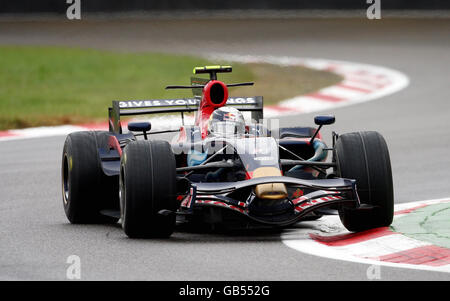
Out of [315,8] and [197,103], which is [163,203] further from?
[315,8]

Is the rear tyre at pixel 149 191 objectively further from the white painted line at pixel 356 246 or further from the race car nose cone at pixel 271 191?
the white painted line at pixel 356 246

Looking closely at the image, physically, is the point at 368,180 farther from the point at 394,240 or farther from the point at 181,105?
the point at 181,105

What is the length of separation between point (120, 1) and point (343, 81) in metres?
8.67

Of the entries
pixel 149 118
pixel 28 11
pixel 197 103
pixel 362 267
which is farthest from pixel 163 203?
pixel 28 11

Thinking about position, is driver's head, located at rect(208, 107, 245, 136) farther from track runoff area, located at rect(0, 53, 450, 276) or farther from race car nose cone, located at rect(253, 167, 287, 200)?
race car nose cone, located at rect(253, 167, 287, 200)

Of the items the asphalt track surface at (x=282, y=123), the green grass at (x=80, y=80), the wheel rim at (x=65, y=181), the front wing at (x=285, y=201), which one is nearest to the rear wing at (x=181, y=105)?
the wheel rim at (x=65, y=181)

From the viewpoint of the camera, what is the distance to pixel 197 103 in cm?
1058

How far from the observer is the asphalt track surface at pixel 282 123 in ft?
24.2

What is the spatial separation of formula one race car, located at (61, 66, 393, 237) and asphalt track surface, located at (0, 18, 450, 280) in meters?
0.22

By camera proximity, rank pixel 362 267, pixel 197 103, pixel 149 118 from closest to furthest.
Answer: pixel 362 267
pixel 197 103
pixel 149 118

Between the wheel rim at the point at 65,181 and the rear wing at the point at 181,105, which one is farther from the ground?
the rear wing at the point at 181,105

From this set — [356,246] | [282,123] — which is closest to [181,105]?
[356,246]

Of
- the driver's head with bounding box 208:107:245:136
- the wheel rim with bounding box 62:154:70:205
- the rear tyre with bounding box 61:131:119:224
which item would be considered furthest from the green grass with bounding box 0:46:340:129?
the driver's head with bounding box 208:107:245:136

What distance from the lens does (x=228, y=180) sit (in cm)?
894
